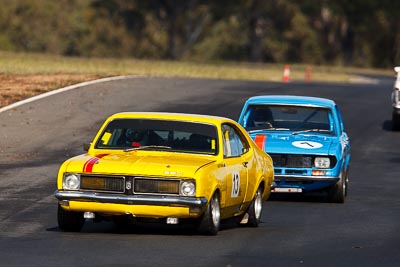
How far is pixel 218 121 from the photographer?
45.6 feet

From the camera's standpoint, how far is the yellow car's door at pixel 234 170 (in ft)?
43.9

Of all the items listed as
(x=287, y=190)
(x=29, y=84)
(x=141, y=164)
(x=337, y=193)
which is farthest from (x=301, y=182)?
(x=29, y=84)

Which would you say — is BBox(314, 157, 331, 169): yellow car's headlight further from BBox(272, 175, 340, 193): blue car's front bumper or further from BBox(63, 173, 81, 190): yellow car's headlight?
BBox(63, 173, 81, 190): yellow car's headlight

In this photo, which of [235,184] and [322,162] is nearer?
[235,184]

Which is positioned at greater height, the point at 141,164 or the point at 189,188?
the point at 141,164

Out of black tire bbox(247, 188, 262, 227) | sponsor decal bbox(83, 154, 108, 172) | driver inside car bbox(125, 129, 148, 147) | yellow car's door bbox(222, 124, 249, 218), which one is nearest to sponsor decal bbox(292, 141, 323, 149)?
black tire bbox(247, 188, 262, 227)

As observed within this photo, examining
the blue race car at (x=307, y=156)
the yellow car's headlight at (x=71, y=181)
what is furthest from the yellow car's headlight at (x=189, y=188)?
the blue race car at (x=307, y=156)

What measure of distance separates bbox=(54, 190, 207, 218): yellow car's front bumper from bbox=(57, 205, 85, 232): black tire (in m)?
0.35

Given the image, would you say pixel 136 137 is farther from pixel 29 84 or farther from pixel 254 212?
pixel 29 84

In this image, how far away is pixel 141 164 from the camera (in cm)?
1273

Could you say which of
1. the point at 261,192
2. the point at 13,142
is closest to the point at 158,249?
the point at 261,192

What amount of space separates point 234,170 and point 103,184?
1.69 meters

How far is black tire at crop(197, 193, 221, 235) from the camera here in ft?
41.8

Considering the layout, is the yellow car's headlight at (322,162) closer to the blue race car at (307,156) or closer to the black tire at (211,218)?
the blue race car at (307,156)
